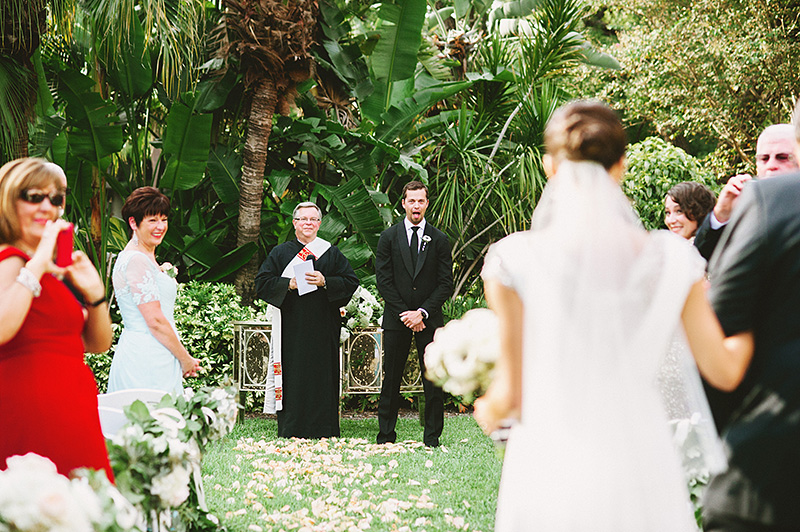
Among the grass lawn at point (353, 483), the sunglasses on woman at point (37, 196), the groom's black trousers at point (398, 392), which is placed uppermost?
the sunglasses on woman at point (37, 196)

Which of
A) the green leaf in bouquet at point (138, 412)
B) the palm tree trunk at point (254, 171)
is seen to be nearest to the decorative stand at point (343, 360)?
the palm tree trunk at point (254, 171)

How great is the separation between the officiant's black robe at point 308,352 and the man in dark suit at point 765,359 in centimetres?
649

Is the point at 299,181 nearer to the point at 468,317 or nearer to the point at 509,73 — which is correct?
the point at 509,73

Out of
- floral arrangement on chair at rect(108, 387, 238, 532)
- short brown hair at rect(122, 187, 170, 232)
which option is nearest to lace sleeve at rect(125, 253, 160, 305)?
short brown hair at rect(122, 187, 170, 232)

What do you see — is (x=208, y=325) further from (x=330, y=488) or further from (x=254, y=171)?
(x=330, y=488)

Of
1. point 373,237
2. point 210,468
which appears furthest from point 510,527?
point 373,237

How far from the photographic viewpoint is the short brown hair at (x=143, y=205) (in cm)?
507

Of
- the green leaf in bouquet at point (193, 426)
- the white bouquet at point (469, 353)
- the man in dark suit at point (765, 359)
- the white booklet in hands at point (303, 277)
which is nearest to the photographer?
the man in dark suit at point (765, 359)

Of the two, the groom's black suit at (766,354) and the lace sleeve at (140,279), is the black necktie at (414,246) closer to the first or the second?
the lace sleeve at (140,279)

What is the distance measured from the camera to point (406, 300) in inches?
316

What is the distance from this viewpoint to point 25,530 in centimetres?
247

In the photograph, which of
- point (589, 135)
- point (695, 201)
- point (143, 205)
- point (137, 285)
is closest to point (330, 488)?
point (137, 285)

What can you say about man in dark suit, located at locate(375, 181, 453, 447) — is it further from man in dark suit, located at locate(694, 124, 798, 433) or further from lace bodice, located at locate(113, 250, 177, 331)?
man in dark suit, located at locate(694, 124, 798, 433)

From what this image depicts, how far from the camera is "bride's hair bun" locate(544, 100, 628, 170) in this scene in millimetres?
2123
